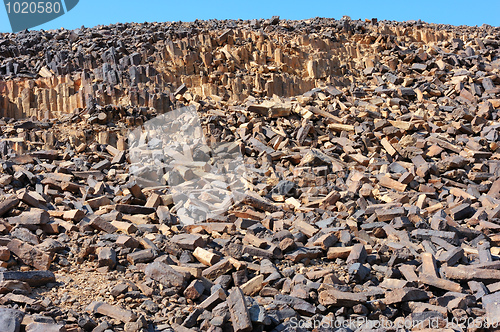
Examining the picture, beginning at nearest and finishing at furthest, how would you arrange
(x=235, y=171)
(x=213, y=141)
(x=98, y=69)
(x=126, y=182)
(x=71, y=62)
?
(x=126, y=182) < (x=235, y=171) < (x=213, y=141) < (x=98, y=69) < (x=71, y=62)

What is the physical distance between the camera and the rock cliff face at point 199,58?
37.2 feet

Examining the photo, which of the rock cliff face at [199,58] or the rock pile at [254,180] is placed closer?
the rock pile at [254,180]

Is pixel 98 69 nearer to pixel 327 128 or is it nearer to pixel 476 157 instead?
pixel 327 128

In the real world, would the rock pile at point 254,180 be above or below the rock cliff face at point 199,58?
below

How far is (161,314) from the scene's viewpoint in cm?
433

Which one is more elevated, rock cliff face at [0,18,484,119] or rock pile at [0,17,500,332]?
rock cliff face at [0,18,484,119]

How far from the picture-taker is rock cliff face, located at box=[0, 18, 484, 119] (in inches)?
446

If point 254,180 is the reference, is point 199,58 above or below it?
above

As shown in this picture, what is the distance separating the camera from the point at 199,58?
534 inches

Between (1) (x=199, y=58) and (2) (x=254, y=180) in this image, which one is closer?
(2) (x=254, y=180)

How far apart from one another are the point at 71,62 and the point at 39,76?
3.10 ft

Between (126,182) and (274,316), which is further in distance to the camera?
(126,182)

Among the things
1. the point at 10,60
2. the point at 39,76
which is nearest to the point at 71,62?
the point at 39,76

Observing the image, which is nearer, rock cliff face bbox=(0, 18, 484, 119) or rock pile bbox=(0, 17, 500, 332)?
rock pile bbox=(0, 17, 500, 332)
